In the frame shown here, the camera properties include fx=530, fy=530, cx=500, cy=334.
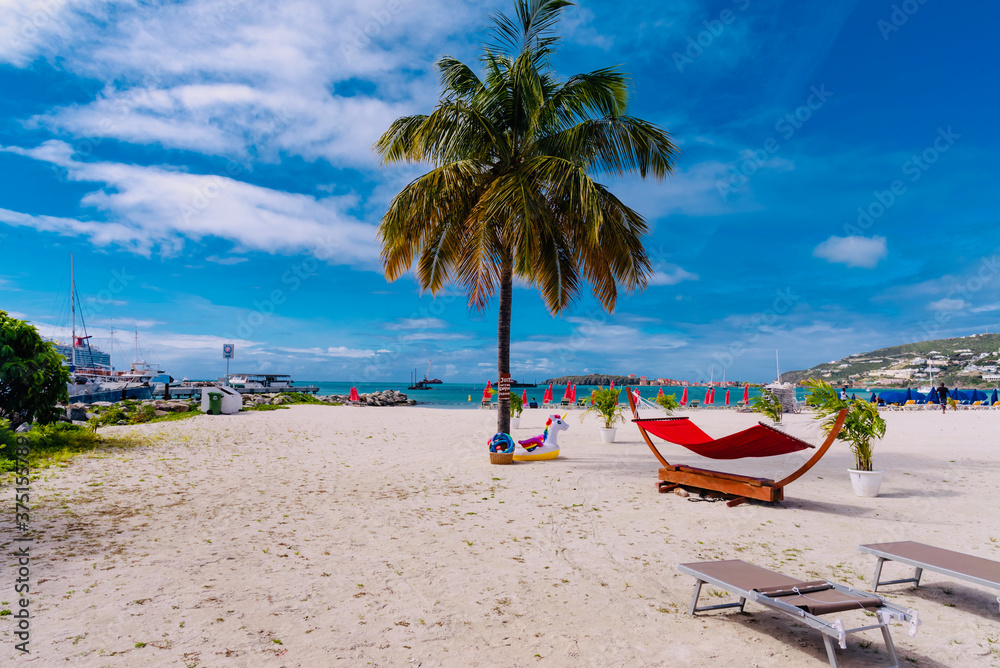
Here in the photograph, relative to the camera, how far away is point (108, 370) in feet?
154

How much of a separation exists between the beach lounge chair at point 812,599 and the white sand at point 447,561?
1.11 feet

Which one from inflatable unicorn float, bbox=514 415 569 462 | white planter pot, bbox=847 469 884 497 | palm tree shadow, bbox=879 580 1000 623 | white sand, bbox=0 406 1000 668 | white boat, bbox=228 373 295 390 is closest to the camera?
white sand, bbox=0 406 1000 668

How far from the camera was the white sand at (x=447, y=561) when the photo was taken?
302 centimetres

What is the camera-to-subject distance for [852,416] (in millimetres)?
7129

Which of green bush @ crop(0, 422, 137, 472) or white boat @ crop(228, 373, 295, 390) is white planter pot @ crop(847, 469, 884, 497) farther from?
white boat @ crop(228, 373, 295, 390)

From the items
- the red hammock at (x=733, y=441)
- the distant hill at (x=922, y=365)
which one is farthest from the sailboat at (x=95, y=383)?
the distant hill at (x=922, y=365)

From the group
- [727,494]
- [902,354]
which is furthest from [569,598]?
[902,354]

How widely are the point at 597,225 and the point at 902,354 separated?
284 ft

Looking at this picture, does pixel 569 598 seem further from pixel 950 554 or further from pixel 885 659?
pixel 950 554

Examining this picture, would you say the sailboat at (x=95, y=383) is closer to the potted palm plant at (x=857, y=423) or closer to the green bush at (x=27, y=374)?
the green bush at (x=27, y=374)

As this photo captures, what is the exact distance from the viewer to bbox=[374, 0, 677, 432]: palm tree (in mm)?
9656

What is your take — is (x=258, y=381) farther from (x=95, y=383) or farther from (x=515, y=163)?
(x=515, y=163)

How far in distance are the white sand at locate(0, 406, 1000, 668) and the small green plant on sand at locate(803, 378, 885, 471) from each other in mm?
719

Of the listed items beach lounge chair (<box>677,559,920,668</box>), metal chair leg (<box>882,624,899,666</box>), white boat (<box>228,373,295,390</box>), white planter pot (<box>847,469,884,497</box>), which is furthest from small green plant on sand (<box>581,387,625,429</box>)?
white boat (<box>228,373,295,390</box>)
